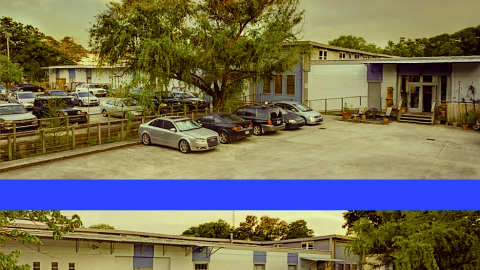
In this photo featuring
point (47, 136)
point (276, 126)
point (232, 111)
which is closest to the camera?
point (47, 136)

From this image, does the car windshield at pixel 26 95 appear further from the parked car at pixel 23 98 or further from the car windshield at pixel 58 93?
the car windshield at pixel 58 93

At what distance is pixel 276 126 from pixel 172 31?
5.31ft

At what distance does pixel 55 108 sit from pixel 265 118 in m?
2.38

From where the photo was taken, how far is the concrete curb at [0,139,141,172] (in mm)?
5125

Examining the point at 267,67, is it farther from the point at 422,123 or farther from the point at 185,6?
the point at 422,123

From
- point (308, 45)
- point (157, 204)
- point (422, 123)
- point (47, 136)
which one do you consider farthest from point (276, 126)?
point (47, 136)

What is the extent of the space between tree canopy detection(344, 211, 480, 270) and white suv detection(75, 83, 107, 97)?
5.55 m

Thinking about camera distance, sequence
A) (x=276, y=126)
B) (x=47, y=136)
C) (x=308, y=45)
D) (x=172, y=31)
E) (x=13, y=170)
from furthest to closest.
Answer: (x=276, y=126) → (x=172, y=31) → (x=308, y=45) → (x=47, y=136) → (x=13, y=170)

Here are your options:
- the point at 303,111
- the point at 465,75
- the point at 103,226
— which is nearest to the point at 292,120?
the point at 303,111

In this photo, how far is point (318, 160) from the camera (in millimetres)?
5652

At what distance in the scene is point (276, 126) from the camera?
22.4 feet

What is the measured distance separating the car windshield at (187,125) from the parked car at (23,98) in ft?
5.02

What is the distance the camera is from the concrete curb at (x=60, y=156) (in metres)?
5.12

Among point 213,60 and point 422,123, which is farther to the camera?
point 213,60
